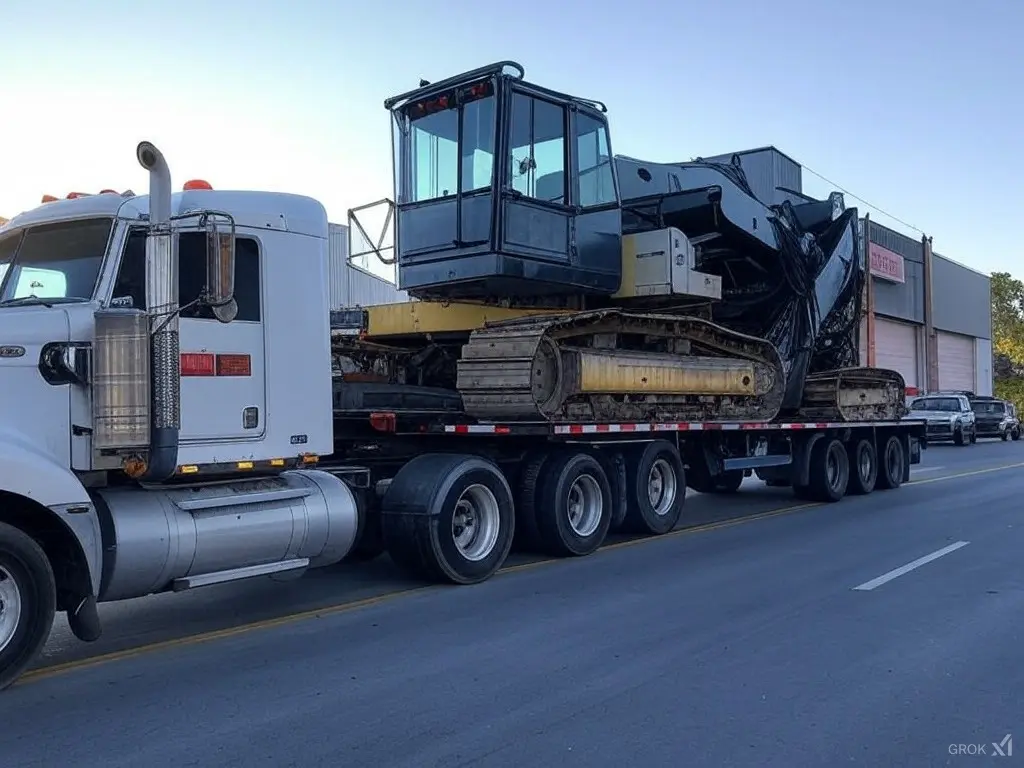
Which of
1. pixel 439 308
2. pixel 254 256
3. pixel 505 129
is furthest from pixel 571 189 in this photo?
pixel 254 256

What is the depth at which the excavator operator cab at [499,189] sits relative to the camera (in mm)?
9977

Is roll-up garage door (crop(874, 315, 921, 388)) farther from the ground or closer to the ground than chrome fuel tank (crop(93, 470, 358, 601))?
farther from the ground

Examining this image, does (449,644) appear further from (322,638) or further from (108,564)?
(108,564)

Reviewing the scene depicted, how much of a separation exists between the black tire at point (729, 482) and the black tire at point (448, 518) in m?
6.29

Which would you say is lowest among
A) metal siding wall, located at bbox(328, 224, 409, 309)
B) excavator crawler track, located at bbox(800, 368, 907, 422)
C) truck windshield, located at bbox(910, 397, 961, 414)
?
truck windshield, located at bbox(910, 397, 961, 414)

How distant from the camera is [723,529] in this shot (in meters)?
12.5

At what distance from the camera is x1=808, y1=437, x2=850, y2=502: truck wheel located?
15586 mm

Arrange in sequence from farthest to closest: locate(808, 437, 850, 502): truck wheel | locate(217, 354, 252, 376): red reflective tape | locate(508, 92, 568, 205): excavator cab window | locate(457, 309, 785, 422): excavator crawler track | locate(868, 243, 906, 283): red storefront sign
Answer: locate(868, 243, 906, 283): red storefront sign < locate(808, 437, 850, 502): truck wheel < locate(508, 92, 568, 205): excavator cab window < locate(457, 309, 785, 422): excavator crawler track < locate(217, 354, 252, 376): red reflective tape

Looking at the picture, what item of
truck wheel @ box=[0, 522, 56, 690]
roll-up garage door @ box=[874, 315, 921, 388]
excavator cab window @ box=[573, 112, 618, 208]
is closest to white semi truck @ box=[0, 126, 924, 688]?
truck wheel @ box=[0, 522, 56, 690]

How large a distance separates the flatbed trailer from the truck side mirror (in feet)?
7.89

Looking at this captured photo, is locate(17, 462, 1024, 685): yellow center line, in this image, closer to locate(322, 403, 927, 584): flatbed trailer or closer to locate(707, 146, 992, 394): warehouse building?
locate(322, 403, 927, 584): flatbed trailer

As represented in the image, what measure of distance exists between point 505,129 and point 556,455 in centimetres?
339

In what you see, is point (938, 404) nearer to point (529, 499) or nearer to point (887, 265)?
point (887, 265)

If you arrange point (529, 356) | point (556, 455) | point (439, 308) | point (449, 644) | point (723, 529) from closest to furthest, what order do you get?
point (449, 644), point (529, 356), point (556, 455), point (439, 308), point (723, 529)
